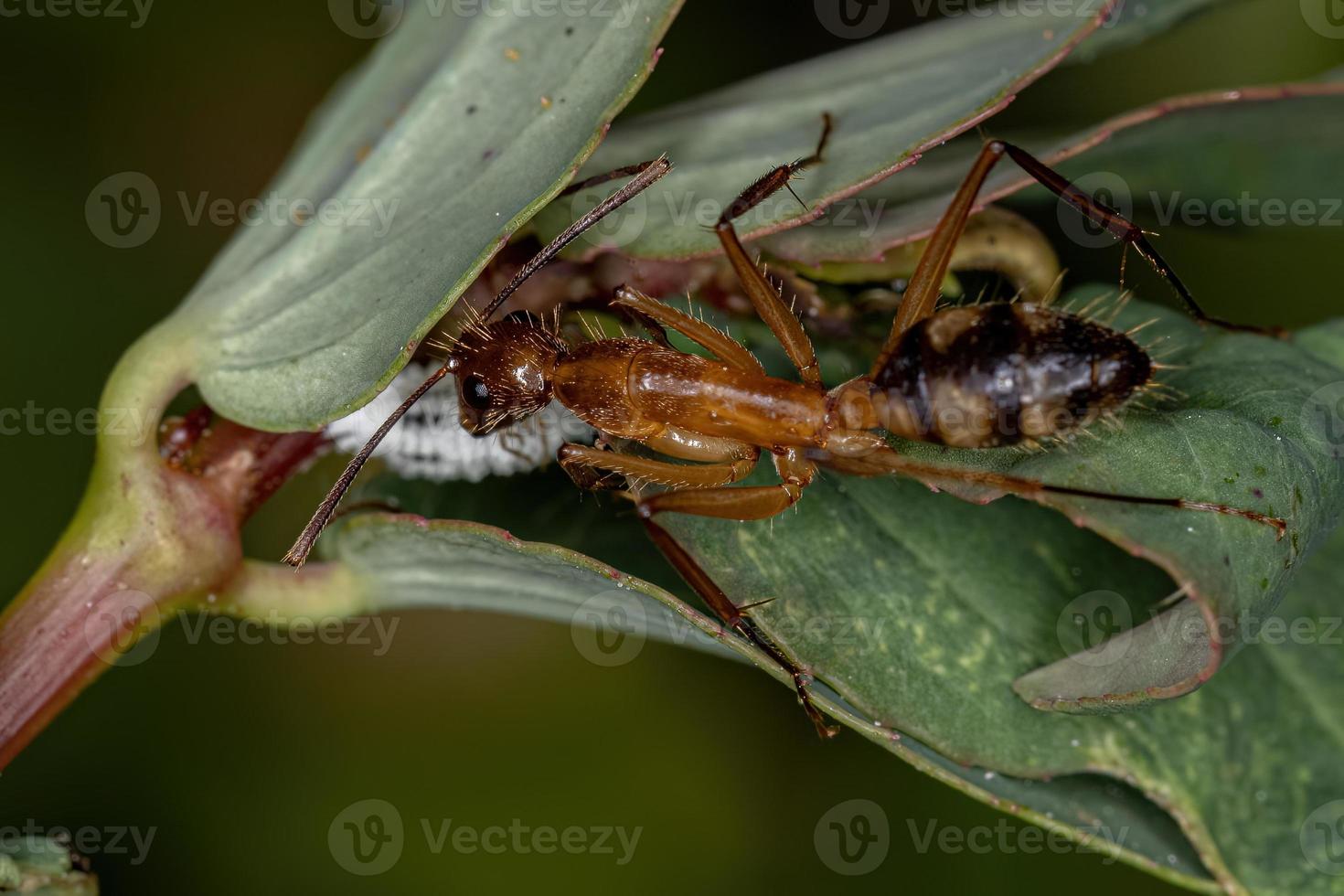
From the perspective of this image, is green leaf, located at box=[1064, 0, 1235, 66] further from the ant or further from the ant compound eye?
the ant compound eye

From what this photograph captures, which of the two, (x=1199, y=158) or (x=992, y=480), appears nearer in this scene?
(x=992, y=480)

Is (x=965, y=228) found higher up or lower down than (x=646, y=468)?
higher up

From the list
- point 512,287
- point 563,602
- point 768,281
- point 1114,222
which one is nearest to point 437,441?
point 512,287

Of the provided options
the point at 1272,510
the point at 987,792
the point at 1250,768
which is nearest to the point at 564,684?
the point at 987,792

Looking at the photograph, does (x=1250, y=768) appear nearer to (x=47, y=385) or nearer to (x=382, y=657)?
(x=382, y=657)

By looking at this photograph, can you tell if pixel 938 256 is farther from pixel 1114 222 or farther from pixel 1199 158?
pixel 1199 158

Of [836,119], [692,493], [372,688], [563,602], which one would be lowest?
[563,602]

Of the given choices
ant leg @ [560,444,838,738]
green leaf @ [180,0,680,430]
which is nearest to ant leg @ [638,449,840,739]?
ant leg @ [560,444,838,738]
